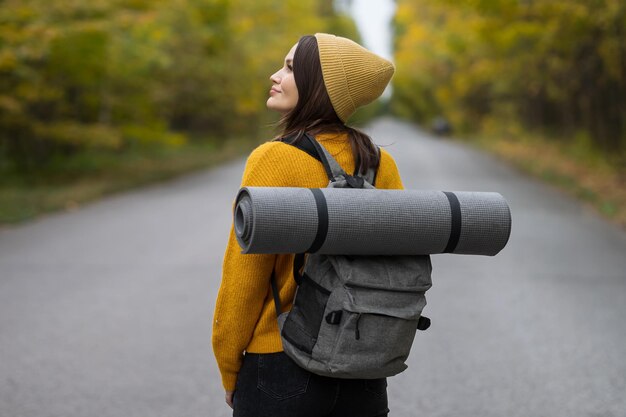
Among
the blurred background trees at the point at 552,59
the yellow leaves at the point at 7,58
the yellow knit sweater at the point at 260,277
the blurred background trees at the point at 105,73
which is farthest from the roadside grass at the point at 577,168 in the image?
the yellow knit sweater at the point at 260,277

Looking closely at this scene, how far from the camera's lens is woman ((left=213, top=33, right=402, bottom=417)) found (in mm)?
2033

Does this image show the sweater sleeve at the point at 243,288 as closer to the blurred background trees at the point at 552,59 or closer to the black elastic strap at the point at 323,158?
the black elastic strap at the point at 323,158

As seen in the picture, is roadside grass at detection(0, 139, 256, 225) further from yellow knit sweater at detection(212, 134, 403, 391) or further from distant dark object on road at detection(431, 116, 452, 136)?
distant dark object on road at detection(431, 116, 452, 136)

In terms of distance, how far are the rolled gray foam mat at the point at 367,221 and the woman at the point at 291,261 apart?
17cm

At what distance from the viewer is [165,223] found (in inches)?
461

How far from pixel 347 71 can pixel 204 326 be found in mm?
4219

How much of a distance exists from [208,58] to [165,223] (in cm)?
1590

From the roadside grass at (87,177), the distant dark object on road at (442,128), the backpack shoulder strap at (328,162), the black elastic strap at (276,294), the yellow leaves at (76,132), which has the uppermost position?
the backpack shoulder strap at (328,162)

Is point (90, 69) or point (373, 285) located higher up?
point (373, 285)

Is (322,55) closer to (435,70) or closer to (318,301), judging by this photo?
(318,301)

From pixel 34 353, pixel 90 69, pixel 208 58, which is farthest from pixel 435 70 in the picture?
pixel 34 353

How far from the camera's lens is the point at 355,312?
1891 millimetres

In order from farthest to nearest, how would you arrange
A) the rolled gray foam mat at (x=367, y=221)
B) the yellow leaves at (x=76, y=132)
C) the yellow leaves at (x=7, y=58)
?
1. the yellow leaves at (x=76, y=132)
2. the yellow leaves at (x=7, y=58)
3. the rolled gray foam mat at (x=367, y=221)

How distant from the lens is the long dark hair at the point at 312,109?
2088 millimetres
